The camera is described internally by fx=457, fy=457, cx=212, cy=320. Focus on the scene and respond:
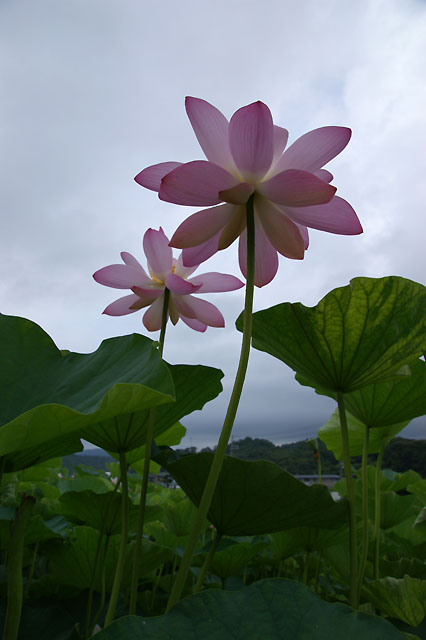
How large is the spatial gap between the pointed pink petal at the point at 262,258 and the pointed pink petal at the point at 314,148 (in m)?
0.12

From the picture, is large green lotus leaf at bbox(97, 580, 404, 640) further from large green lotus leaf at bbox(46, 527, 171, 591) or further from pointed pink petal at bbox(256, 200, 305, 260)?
large green lotus leaf at bbox(46, 527, 171, 591)

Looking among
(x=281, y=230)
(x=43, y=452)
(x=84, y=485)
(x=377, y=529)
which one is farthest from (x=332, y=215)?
(x=84, y=485)

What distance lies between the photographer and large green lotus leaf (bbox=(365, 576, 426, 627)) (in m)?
0.73

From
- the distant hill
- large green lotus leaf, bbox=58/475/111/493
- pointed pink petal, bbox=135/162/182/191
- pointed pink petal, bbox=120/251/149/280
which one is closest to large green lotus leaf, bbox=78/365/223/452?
pointed pink petal, bbox=120/251/149/280

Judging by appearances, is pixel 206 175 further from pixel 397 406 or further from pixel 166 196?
pixel 397 406

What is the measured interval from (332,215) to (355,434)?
3.10 ft

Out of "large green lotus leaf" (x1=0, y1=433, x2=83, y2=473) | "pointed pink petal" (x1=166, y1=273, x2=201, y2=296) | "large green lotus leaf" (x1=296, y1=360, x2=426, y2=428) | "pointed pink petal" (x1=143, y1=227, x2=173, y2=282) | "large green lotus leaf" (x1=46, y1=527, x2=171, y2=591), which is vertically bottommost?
"large green lotus leaf" (x1=46, y1=527, x2=171, y2=591)

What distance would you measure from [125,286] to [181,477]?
1.23 ft

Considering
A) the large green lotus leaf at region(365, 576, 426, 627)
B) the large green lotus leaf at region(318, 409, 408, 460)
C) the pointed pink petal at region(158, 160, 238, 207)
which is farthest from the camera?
the large green lotus leaf at region(318, 409, 408, 460)

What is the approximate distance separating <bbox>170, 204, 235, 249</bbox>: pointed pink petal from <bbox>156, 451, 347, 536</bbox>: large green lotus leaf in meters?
0.29

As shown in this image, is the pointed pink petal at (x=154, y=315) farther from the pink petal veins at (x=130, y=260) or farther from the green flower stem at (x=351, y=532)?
the green flower stem at (x=351, y=532)

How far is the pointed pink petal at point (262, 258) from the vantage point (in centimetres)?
68

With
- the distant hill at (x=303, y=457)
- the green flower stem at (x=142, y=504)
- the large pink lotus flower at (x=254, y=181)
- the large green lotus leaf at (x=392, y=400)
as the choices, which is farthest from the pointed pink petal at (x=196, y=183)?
the distant hill at (x=303, y=457)

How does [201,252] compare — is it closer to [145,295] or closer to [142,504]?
[145,295]
